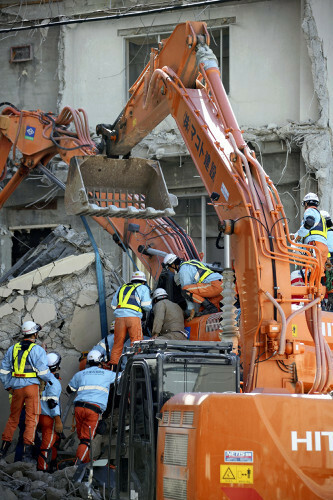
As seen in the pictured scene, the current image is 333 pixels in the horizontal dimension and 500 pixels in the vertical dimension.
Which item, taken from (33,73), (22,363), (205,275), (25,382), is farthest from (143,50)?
(25,382)

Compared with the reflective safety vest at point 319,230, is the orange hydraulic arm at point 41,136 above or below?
above

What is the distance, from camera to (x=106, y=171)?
13312mm

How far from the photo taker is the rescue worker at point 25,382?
1367cm

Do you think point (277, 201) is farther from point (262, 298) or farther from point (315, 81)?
point (315, 81)

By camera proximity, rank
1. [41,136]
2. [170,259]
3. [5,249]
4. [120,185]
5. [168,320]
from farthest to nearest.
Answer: [5,249], [41,136], [170,259], [168,320], [120,185]

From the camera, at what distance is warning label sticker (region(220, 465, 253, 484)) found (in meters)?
6.94

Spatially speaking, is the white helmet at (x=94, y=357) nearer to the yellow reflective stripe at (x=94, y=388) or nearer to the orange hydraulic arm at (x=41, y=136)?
the yellow reflective stripe at (x=94, y=388)

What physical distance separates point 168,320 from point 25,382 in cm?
250

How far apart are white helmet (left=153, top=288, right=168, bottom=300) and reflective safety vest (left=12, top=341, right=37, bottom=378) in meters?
2.18

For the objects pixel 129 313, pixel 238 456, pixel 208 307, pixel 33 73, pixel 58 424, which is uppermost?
pixel 33 73

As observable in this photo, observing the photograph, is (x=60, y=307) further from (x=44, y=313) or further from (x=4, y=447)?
(x=4, y=447)

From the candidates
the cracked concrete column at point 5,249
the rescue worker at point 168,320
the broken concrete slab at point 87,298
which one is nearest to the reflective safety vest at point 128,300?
the rescue worker at point 168,320

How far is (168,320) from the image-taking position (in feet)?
45.8

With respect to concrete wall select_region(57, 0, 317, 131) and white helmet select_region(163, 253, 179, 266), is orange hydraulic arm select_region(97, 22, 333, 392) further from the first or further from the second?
concrete wall select_region(57, 0, 317, 131)
